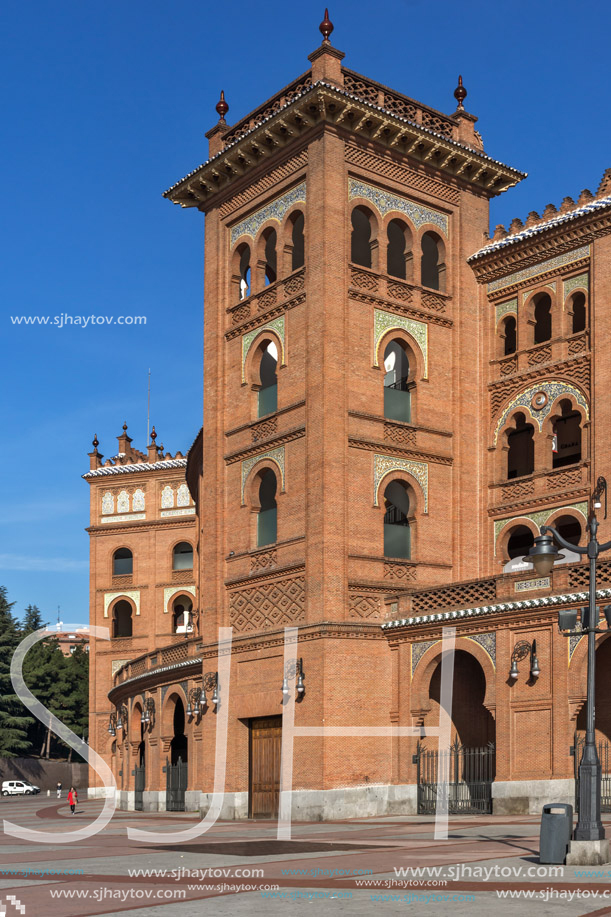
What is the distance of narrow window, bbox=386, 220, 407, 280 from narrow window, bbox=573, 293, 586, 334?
5304 mm

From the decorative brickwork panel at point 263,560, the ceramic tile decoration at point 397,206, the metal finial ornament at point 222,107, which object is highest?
the metal finial ornament at point 222,107

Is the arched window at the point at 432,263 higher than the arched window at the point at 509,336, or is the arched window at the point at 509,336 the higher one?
the arched window at the point at 432,263

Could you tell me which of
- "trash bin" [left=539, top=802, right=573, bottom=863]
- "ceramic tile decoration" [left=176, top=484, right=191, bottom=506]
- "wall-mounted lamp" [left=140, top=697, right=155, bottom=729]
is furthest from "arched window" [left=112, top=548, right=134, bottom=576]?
"trash bin" [left=539, top=802, right=573, bottom=863]

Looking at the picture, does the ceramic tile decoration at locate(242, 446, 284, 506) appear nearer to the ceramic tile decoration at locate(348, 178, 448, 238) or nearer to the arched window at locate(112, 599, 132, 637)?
the ceramic tile decoration at locate(348, 178, 448, 238)

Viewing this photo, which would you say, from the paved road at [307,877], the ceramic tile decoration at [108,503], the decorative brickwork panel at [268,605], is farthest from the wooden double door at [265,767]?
the ceramic tile decoration at [108,503]

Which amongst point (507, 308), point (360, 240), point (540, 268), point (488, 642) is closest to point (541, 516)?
point (488, 642)

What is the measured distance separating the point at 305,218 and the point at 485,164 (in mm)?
5999

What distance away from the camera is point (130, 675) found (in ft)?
139

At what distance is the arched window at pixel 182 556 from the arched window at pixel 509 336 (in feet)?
85.1

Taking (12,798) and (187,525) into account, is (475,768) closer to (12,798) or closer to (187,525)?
(187,525)

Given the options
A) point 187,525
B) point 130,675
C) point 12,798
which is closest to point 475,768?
point 130,675

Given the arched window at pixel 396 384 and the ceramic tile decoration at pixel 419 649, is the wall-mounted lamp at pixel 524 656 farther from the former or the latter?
the arched window at pixel 396 384

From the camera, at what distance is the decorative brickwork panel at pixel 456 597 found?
26.6 m

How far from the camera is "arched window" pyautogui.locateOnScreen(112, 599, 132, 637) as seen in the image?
56000mm
